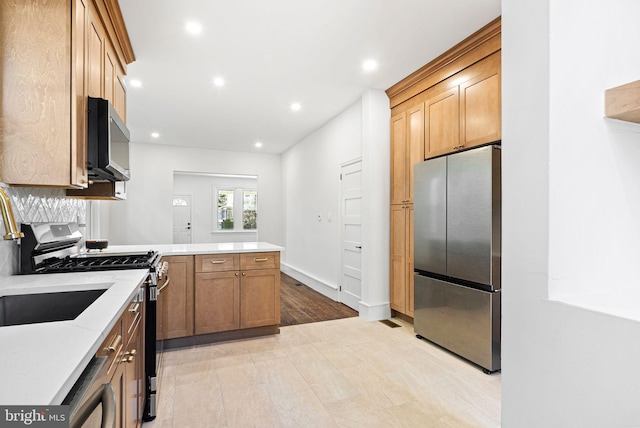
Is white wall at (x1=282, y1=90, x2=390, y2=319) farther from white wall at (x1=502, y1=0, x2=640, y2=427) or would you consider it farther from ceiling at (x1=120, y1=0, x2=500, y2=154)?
white wall at (x1=502, y1=0, x2=640, y2=427)

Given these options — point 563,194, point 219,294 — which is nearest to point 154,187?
point 219,294

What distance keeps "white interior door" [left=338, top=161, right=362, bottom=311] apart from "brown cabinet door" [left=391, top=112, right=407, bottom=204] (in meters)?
0.50

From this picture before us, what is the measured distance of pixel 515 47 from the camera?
0.81 meters

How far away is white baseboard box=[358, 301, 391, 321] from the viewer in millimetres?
3789

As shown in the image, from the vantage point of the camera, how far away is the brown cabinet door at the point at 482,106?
8.42 ft

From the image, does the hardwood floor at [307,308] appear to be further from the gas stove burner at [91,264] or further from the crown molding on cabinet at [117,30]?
the crown molding on cabinet at [117,30]

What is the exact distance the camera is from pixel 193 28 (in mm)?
2625

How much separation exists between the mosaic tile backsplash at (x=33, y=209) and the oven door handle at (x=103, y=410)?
1.56 m

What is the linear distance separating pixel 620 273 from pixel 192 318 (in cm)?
308

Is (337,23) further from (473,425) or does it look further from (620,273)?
(473,425)

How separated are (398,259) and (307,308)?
4.69 ft

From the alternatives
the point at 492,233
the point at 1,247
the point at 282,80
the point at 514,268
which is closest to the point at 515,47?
the point at 514,268

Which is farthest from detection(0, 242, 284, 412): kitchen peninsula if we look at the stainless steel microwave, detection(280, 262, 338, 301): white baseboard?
detection(280, 262, 338, 301): white baseboard

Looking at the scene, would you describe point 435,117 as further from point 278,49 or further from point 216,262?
point 216,262
